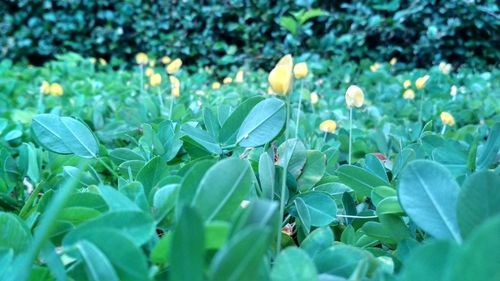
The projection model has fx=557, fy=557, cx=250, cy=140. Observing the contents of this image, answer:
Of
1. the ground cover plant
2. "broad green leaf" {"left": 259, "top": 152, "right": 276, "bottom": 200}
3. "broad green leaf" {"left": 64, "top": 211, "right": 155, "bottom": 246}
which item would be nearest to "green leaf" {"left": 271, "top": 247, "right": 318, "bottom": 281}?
the ground cover plant

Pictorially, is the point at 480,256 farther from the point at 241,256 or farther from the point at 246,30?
the point at 246,30

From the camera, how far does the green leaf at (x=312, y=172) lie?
68 cm

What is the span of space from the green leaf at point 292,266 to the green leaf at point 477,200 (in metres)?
0.12

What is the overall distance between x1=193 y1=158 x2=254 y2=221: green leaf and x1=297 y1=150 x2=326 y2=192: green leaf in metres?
0.27

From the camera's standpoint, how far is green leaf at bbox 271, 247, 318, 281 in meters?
0.37

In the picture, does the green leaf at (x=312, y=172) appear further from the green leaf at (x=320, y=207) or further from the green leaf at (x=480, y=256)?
the green leaf at (x=480, y=256)

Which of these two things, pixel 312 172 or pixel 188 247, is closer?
pixel 188 247

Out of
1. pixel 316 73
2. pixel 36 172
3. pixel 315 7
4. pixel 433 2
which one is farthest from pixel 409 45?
pixel 36 172

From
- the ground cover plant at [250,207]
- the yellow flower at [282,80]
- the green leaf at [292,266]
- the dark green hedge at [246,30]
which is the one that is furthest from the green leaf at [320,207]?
the dark green hedge at [246,30]

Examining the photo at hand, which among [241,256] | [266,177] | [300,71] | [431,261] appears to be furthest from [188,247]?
[300,71]

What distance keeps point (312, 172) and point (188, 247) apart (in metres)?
0.39

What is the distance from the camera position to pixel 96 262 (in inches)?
14.1

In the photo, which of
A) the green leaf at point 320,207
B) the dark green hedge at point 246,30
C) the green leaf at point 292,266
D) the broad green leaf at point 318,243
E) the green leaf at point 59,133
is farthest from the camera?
the dark green hedge at point 246,30

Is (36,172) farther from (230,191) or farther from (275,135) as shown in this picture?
(230,191)
